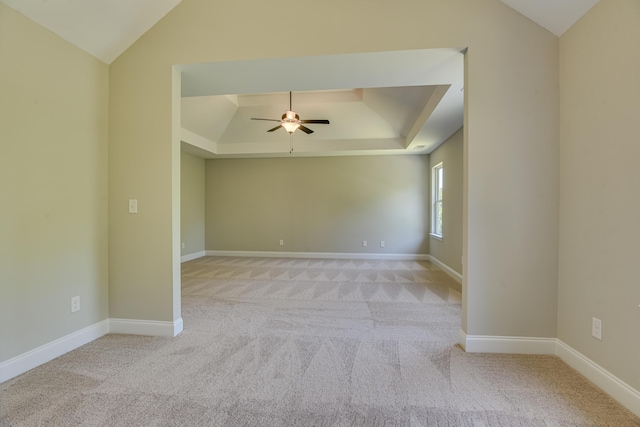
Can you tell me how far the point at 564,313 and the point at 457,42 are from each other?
2.23 metres

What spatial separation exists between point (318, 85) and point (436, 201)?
160 inches

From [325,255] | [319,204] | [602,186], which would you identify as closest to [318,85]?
[602,186]

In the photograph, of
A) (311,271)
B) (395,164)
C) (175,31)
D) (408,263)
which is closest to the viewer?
(175,31)

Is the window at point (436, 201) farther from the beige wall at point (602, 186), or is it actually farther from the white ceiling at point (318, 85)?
the beige wall at point (602, 186)

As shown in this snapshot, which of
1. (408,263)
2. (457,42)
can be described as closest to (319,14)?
(457,42)

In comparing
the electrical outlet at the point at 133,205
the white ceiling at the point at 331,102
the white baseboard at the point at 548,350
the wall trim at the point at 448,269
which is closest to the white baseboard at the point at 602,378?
the white baseboard at the point at 548,350

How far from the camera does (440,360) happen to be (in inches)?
79.0

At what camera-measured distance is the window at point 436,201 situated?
5566mm

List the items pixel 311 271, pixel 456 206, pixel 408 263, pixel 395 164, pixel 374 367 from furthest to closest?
pixel 395 164 → pixel 408 263 → pixel 311 271 → pixel 456 206 → pixel 374 367

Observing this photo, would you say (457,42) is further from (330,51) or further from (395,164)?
(395,164)

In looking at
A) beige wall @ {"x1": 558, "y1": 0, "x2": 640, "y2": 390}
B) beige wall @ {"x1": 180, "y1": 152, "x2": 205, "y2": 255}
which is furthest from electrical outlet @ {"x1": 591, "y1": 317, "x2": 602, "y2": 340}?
beige wall @ {"x1": 180, "y1": 152, "x2": 205, "y2": 255}

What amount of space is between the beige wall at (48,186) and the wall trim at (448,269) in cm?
456

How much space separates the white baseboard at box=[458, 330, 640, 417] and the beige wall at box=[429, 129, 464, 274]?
221cm

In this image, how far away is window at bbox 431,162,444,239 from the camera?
5566mm
